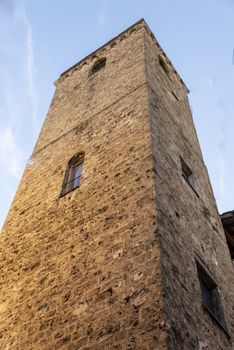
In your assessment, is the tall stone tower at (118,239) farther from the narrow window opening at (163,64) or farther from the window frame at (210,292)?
the narrow window opening at (163,64)

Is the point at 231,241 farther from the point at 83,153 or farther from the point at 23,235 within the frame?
the point at 23,235

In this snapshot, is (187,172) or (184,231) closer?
(184,231)

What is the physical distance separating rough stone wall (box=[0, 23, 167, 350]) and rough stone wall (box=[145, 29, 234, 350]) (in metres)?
0.24

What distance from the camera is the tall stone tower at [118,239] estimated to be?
5.21 m

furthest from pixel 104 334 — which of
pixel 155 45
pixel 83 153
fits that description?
pixel 155 45

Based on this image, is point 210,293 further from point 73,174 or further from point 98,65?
point 98,65

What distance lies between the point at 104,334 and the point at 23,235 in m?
3.51

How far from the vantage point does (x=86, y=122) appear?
10.5m

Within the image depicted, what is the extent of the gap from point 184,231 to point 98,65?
8.79m

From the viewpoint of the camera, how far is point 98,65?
14234 mm

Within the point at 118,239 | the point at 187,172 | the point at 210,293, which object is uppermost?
the point at 187,172

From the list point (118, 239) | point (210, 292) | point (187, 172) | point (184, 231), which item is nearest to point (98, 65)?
point (187, 172)

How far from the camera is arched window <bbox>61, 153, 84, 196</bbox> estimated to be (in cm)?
862

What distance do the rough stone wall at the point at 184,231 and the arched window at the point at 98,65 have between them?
232 centimetres
